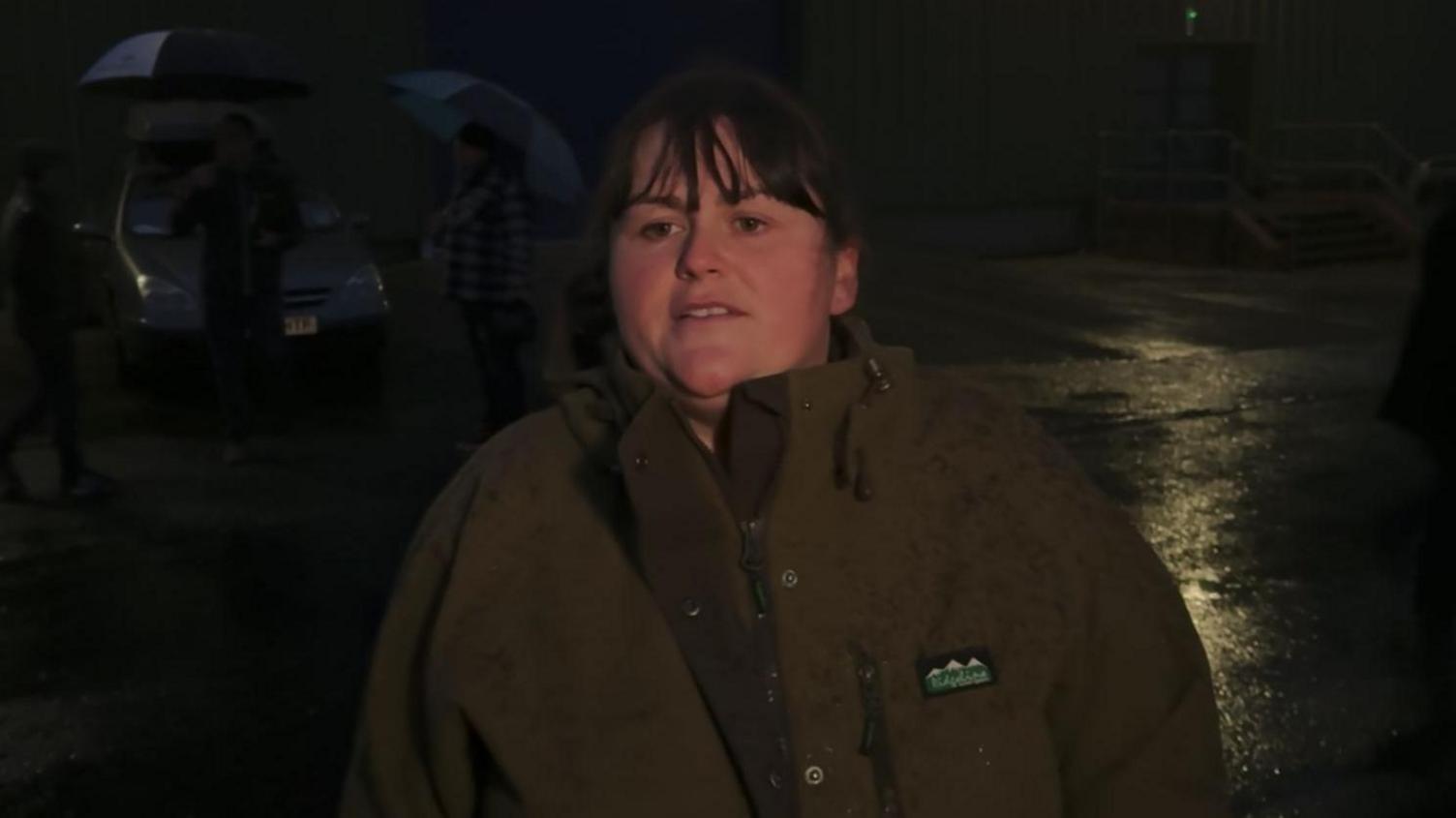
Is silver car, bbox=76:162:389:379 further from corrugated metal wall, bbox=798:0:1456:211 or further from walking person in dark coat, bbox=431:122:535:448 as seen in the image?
corrugated metal wall, bbox=798:0:1456:211

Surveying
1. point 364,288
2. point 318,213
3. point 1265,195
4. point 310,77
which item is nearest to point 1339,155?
point 1265,195

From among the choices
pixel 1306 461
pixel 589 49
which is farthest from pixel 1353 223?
pixel 1306 461

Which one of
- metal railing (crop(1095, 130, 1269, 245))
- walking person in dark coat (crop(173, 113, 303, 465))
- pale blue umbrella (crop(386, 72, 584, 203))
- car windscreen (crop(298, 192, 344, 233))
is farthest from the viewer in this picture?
metal railing (crop(1095, 130, 1269, 245))

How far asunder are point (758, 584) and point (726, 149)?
1.56 ft

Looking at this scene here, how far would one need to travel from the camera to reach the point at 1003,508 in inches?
75.5

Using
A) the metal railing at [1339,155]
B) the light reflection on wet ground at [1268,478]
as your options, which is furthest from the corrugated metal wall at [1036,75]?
the light reflection on wet ground at [1268,478]

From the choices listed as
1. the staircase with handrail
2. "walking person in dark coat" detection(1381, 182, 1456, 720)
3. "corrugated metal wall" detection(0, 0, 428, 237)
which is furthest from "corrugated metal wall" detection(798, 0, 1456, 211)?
"walking person in dark coat" detection(1381, 182, 1456, 720)

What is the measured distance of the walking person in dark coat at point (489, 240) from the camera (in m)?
8.91

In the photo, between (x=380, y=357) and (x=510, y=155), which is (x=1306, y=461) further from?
(x=380, y=357)

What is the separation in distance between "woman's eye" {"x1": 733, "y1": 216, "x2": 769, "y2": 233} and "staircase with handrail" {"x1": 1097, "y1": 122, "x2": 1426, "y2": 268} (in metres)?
19.0

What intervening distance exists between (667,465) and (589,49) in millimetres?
18332

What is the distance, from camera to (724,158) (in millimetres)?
1879

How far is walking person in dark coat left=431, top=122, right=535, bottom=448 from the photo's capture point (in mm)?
8914

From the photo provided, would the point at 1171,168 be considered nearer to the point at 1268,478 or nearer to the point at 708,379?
the point at 1268,478
